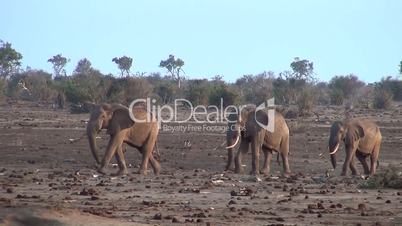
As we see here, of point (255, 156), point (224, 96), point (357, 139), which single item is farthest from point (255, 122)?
point (224, 96)

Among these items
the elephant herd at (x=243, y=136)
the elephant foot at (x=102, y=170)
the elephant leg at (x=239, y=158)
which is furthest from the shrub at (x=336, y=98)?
the elephant foot at (x=102, y=170)

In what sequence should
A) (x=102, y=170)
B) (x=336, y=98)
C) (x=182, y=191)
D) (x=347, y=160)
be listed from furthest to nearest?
(x=336, y=98)
(x=347, y=160)
(x=102, y=170)
(x=182, y=191)

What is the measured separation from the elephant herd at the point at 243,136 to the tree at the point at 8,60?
53.2 meters

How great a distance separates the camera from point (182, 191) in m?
17.7

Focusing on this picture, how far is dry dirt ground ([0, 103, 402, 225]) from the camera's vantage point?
44.6 feet

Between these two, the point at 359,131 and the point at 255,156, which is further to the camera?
the point at 359,131

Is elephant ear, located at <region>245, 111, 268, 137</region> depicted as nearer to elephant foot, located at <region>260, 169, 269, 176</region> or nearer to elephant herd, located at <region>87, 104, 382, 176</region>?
elephant herd, located at <region>87, 104, 382, 176</region>

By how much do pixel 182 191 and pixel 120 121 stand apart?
6.08 meters

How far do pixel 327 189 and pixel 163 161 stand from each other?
8.75 meters

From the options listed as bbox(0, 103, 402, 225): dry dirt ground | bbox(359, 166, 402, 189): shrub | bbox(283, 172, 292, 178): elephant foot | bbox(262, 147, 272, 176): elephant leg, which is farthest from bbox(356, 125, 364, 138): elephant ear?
bbox(359, 166, 402, 189): shrub

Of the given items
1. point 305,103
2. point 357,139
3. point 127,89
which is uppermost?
point 127,89

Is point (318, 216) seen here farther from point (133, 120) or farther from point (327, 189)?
point (133, 120)

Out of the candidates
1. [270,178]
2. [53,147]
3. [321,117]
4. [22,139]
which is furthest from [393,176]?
[321,117]

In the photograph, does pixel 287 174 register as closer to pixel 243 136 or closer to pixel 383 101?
pixel 243 136
